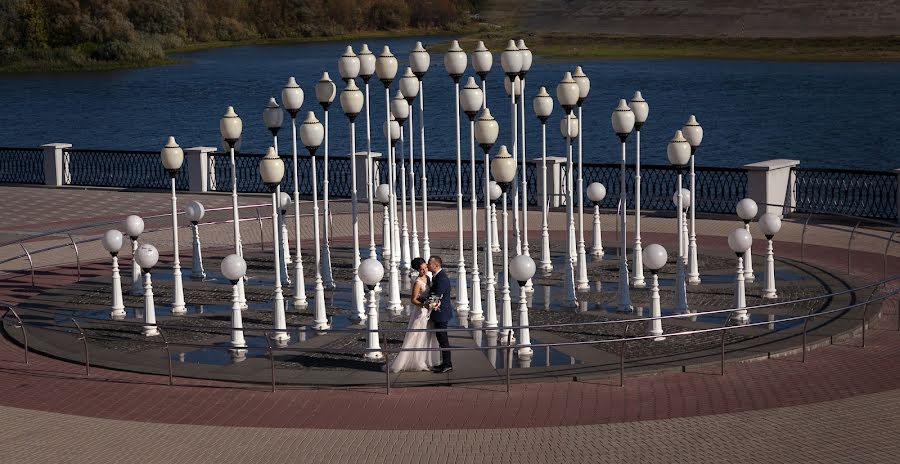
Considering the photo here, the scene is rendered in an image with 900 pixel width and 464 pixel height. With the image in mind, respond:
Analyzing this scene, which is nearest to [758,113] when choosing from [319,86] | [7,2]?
[7,2]

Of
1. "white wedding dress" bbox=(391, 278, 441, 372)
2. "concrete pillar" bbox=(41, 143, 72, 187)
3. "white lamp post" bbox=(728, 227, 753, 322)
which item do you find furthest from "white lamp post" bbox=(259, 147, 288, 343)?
"concrete pillar" bbox=(41, 143, 72, 187)

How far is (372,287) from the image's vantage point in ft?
58.4

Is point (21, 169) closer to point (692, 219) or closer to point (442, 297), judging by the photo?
point (692, 219)

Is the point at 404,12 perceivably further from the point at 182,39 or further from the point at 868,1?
the point at 868,1

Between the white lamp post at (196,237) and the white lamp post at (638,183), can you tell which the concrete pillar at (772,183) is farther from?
the white lamp post at (196,237)

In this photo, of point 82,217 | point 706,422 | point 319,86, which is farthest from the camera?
point 82,217

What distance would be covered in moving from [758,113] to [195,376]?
7666 centimetres

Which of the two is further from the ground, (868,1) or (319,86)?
(868,1)

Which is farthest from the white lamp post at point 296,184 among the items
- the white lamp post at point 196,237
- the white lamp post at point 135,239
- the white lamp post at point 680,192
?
the white lamp post at point 680,192

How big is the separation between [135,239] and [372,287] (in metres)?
5.55

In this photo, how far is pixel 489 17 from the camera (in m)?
108

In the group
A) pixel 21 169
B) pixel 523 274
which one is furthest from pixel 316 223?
pixel 21 169

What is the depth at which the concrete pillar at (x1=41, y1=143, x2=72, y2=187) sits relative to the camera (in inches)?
1454

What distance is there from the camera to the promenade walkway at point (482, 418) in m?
14.1
